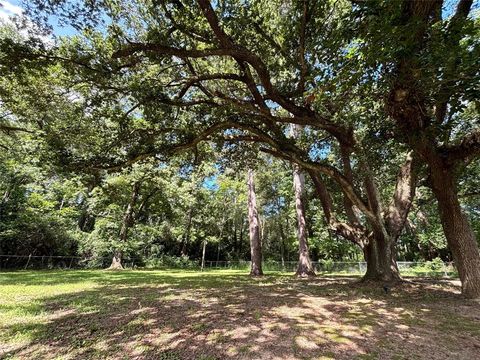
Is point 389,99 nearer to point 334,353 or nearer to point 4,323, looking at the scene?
point 334,353

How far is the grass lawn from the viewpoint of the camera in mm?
2963

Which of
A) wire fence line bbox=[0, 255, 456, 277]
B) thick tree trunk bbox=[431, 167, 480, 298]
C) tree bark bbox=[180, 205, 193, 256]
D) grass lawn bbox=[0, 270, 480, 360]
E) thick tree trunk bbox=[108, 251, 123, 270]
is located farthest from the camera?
tree bark bbox=[180, 205, 193, 256]

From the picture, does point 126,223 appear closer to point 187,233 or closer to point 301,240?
point 187,233

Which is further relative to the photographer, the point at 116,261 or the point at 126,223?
the point at 126,223

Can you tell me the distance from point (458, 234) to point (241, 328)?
515 centimetres

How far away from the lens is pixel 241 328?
369 centimetres

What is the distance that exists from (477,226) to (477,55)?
17.0 meters

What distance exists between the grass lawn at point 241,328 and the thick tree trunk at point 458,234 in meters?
0.49

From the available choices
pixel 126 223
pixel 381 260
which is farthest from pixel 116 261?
pixel 381 260

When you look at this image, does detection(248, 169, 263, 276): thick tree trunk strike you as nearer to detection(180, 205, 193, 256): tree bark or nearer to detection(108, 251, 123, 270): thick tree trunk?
detection(108, 251, 123, 270): thick tree trunk

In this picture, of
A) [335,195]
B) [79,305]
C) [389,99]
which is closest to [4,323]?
[79,305]

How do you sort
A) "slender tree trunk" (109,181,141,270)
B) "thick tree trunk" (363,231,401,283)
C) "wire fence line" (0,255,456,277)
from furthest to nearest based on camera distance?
"slender tree trunk" (109,181,141,270), "wire fence line" (0,255,456,277), "thick tree trunk" (363,231,401,283)

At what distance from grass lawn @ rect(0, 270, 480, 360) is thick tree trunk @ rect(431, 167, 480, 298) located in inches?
19.4

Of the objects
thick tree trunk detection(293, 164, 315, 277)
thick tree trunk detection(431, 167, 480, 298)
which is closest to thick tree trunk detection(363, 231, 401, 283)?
thick tree trunk detection(431, 167, 480, 298)
